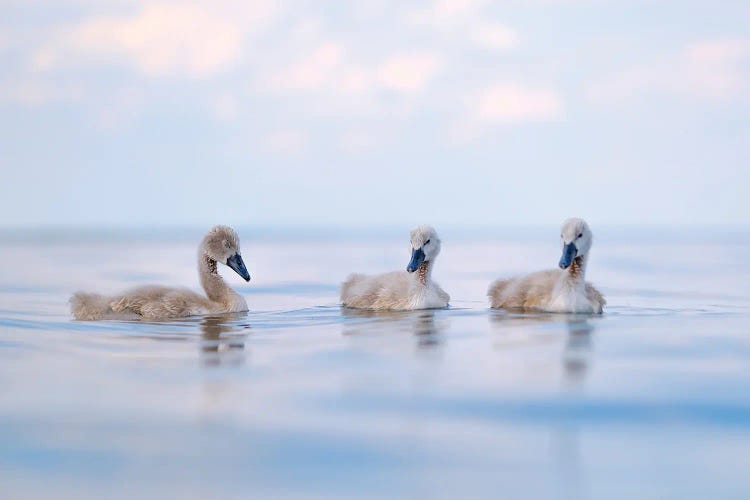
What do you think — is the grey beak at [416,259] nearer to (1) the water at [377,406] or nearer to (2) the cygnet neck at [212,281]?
(1) the water at [377,406]

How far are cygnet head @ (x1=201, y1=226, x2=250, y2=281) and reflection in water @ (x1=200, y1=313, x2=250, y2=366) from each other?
801mm

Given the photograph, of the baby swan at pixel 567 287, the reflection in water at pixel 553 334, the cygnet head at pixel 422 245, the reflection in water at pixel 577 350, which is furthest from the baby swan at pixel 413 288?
the reflection in water at pixel 577 350

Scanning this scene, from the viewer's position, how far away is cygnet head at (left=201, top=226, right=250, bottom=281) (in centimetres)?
1356

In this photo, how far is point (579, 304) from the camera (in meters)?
13.2

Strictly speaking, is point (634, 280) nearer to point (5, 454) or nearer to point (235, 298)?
point (235, 298)

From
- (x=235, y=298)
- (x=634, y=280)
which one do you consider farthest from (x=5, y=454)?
(x=634, y=280)

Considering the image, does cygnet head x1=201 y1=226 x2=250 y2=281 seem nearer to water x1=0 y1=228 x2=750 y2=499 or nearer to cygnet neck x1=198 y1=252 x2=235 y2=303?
cygnet neck x1=198 y1=252 x2=235 y2=303

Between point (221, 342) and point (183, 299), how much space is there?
1.91m

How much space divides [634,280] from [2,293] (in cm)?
1236

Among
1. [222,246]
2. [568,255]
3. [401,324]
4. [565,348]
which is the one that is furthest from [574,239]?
[222,246]

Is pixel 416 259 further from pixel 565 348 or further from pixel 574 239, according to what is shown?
pixel 565 348

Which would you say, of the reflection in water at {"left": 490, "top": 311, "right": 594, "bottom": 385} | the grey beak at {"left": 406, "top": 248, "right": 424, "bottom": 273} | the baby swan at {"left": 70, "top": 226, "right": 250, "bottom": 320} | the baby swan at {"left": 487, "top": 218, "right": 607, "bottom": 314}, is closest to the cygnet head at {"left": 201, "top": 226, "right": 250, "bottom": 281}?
the baby swan at {"left": 70, "top": 226, "right": 250, "bottom": 320}

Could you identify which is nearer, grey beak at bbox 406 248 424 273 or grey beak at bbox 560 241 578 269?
grey beak at bbox 560 241 578 269

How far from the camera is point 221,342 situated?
430 inches
